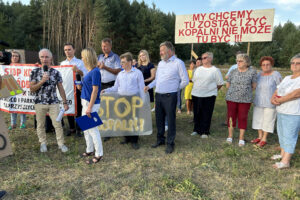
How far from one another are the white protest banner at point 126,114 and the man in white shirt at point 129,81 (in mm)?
129

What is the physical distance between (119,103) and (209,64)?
2382 millimetres

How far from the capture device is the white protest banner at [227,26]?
647cm

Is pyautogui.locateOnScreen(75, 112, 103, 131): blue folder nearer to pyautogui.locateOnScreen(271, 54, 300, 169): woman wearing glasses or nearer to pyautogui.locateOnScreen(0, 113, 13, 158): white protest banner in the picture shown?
pyautogui.locateOnScreen(0, 113, 13, 158): white protest banner

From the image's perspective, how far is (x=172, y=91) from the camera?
3902mm

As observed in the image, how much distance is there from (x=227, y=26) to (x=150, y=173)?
243 inches

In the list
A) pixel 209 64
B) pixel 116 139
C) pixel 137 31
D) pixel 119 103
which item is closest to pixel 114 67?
pixel 119 103

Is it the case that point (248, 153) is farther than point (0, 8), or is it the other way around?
point (0, 8)

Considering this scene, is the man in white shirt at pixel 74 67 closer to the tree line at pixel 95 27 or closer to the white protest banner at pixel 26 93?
the white protest banner at pixel 26 93

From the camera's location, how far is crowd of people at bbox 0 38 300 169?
10.8 feet

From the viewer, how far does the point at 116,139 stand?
188 inches

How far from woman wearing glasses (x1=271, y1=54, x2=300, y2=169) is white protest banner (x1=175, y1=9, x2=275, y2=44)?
3876 millimetres

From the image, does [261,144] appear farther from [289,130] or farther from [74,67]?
[74,67]

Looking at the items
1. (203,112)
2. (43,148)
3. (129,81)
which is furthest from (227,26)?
(43,148)

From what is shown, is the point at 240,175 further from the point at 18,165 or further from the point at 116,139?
the point at 18,165
